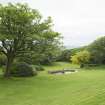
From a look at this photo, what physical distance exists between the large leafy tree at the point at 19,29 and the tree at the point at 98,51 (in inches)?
937

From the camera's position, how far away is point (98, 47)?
57.3m

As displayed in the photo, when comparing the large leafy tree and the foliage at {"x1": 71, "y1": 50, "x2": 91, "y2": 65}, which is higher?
the large leafy tree

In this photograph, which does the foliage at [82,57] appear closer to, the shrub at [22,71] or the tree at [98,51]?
the tree at [98,51]

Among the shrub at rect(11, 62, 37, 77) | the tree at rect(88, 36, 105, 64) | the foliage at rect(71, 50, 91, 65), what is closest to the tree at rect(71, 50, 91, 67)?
the foliage at rect(71, 50, 91, 65)

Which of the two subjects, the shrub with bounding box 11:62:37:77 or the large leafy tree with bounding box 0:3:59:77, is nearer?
the large leafy tree with bounding box 0:3:59:77

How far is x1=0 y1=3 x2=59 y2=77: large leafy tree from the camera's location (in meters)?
33.2

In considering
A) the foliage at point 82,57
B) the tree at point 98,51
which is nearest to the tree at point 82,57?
the foliage at point 82,57

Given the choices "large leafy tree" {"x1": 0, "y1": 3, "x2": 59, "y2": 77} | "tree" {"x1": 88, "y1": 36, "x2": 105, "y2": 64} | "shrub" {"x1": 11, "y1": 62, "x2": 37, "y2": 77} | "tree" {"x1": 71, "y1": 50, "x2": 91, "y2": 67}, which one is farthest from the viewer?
"tree" {"x1": 71, "y1": 50, "x2": 91, "y2": 67}

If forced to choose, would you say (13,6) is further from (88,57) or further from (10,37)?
(88,57)

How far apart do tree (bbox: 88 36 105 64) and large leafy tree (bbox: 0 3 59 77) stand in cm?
2380

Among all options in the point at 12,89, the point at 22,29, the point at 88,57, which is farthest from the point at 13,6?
the point at 88,57

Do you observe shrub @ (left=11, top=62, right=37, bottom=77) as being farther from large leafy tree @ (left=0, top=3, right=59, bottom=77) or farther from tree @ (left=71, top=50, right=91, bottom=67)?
tree @ (left=71, top=50, right=91, bottom=67)

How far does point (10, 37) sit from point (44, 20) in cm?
608

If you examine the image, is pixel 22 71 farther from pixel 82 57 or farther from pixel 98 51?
pixel 98 51
